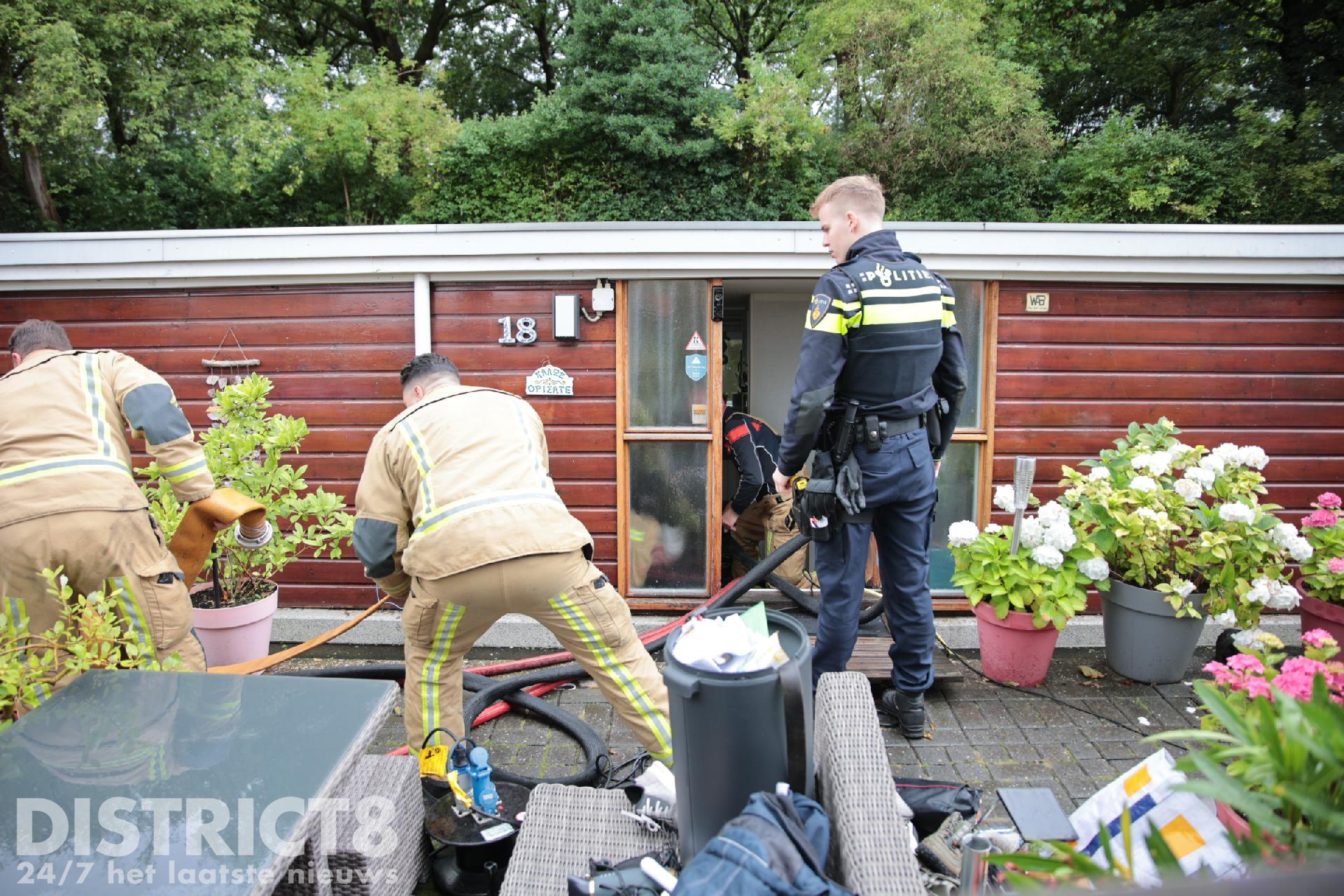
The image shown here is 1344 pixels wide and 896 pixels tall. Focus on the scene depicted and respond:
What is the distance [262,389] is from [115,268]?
5.09 ft

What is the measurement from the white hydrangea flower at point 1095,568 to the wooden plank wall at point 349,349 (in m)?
2.47

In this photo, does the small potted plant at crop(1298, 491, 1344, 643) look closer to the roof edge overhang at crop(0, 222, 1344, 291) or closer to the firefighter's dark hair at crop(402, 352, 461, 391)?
the roof edge overhang at crop(0, 222, 1344, 291)

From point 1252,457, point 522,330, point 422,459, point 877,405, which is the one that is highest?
point 522,330

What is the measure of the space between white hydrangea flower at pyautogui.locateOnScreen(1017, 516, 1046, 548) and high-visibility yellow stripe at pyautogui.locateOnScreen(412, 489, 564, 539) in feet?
7.68

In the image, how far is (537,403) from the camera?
15.4ft

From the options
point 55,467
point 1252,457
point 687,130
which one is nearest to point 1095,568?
point 1252,457

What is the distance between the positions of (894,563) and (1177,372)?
2.48 metres

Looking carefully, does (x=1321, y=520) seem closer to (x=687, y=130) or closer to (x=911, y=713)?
(x=911, y=713)

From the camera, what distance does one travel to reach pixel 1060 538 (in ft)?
12.0

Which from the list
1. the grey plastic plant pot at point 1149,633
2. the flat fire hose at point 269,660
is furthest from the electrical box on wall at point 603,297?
the grey plastic plant pot at point 1149,633

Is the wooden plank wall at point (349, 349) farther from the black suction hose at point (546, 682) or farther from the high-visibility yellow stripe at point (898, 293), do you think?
the high-visibility yellow stripe at point (898, 293)

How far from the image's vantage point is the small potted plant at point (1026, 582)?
369 centimetres

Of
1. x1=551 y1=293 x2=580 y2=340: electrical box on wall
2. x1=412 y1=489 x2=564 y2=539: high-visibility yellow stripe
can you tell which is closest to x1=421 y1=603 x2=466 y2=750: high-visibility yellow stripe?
x1=412 y1=489 x2=564 y2=539: high-visibility yellow stripe

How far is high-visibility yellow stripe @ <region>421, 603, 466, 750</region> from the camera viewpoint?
273 centimetres
